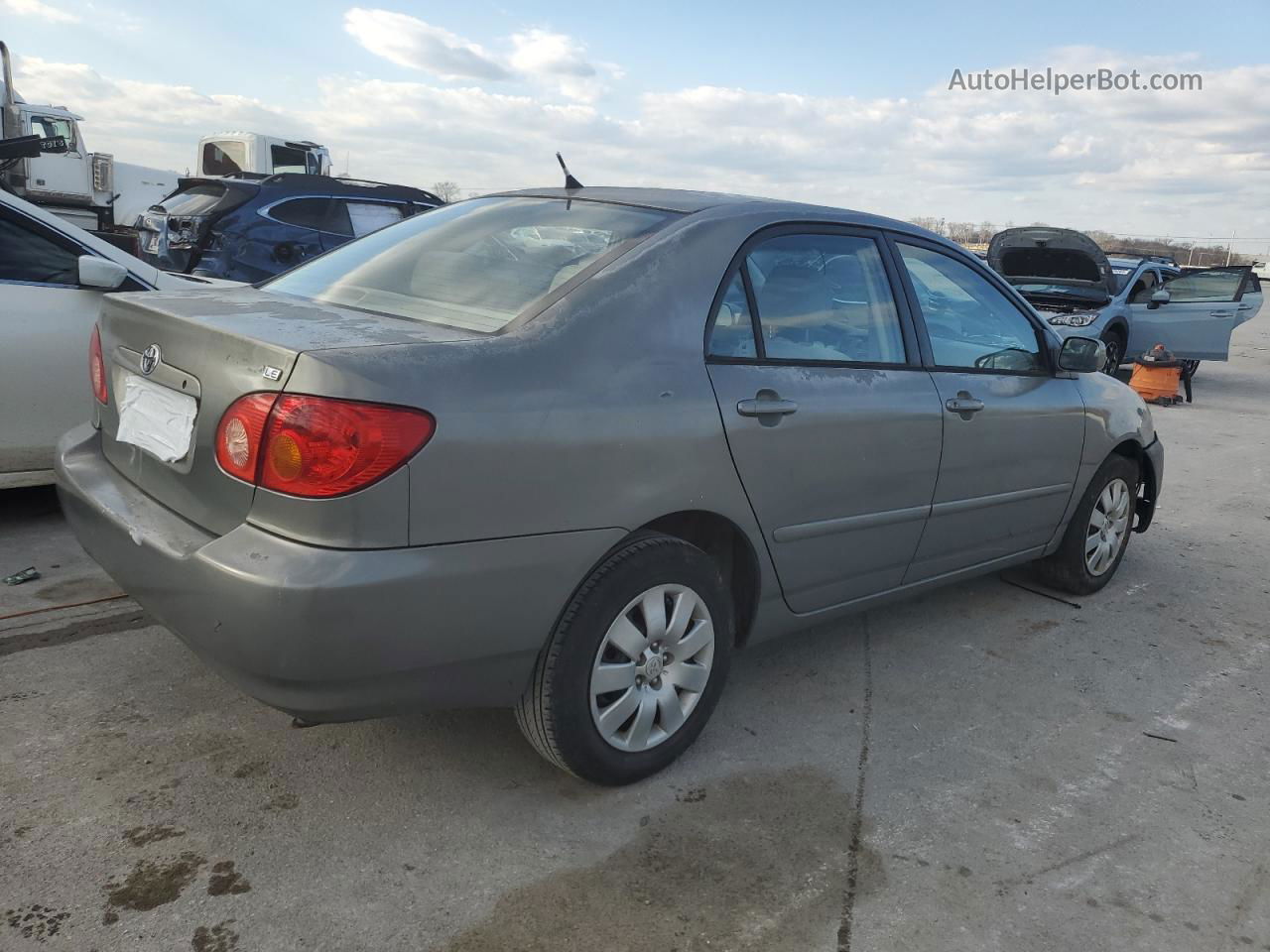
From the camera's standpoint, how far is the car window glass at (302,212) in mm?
9477

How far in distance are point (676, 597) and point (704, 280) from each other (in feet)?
2.85

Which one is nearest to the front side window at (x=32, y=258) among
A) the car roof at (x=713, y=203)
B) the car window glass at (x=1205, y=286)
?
the car roof at (x=713, y=203)

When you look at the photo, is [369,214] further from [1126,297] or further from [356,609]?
[356,609]

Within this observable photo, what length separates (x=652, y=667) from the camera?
8.86 feet

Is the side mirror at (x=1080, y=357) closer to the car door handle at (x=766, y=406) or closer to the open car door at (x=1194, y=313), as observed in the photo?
the car door handle at (x=766, y=406)

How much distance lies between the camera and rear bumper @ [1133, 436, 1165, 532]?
A: 488cm

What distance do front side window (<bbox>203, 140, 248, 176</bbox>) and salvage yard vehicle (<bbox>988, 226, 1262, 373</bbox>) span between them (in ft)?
46.7

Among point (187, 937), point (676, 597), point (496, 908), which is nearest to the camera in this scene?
point (187, 937)

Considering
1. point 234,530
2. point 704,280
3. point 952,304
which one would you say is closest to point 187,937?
point 234,530

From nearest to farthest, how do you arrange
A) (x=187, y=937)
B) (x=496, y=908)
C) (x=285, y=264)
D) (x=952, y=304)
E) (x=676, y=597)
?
1. (x=187, y=937)
2. (x=496, y=908)
3. (x=676, y=597)
4. (x=952, y=304)
5. (x=285, y=264)

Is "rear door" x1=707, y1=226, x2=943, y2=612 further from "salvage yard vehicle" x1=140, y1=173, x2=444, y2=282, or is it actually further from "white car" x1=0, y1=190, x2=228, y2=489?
"salvage yard vehicle" x1=140, y1=173, x2=444, y2=282

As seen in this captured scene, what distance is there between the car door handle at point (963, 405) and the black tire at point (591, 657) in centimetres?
122

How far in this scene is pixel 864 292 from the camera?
3.37 m

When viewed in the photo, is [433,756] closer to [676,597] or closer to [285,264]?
[676,597]
